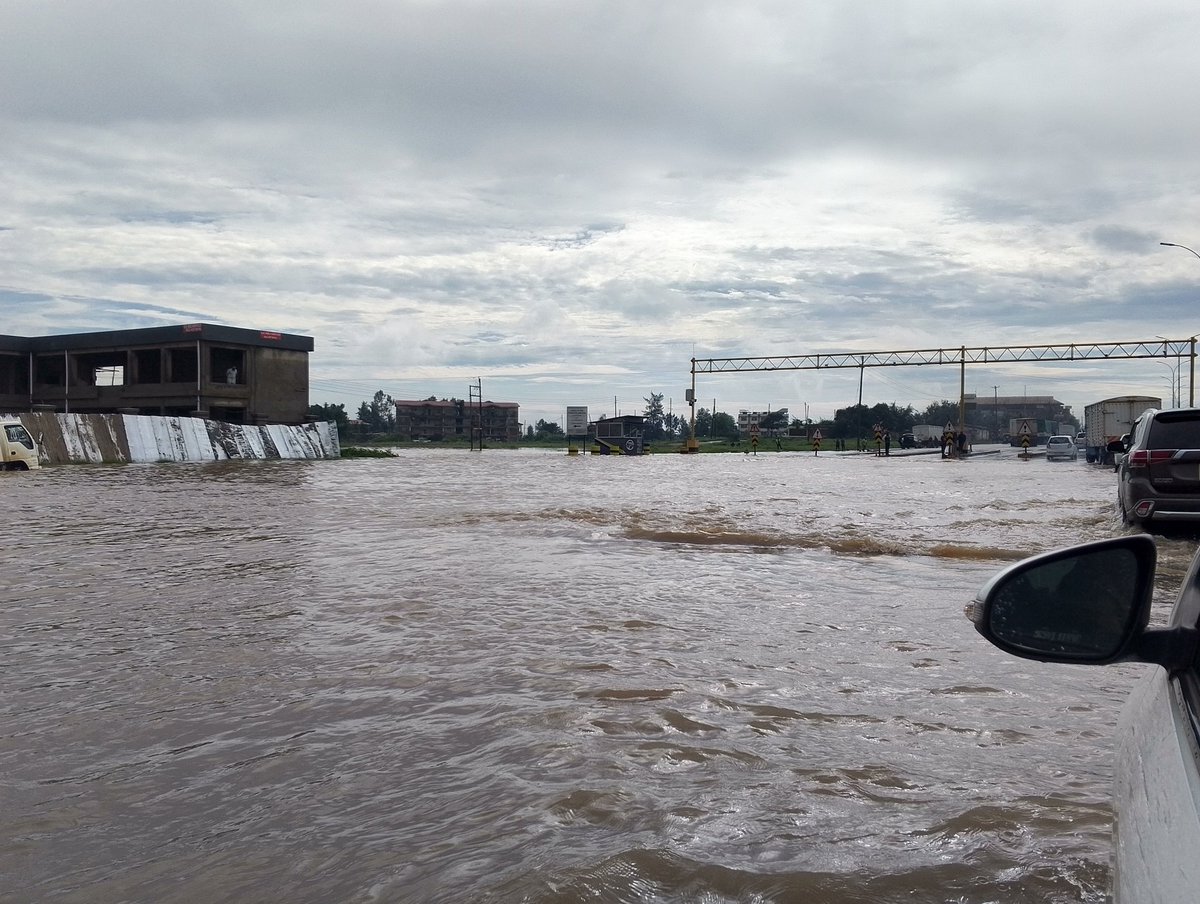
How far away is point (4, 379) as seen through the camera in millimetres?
59094

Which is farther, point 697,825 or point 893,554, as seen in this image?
point 893,554

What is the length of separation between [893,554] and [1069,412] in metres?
197

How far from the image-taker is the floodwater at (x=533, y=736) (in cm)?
276

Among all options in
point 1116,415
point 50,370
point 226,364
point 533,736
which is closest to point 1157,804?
point 533,736

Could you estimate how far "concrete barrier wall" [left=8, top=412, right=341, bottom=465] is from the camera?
29281 millimetres

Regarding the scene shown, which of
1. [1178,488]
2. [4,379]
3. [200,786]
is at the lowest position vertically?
[200,786]

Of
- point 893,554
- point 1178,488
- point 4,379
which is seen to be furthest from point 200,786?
point 4,379

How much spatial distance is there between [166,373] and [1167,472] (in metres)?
52.6

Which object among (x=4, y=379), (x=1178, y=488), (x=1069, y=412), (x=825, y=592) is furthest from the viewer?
(x=1069, y=412)

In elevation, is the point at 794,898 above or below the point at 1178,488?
below

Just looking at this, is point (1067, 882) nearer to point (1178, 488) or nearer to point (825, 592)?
point (825, 592)

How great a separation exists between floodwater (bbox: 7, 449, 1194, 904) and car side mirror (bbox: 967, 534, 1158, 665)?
117 cm

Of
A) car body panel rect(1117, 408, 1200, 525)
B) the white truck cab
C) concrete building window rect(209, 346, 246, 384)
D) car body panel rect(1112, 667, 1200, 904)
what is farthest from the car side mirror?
concrete building window rect(209, 346, 246, 384)

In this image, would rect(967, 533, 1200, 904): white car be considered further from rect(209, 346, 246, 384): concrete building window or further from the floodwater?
rect(209, 346, 246, 384): concrete building window
